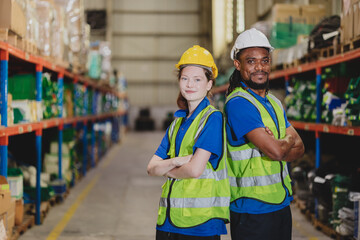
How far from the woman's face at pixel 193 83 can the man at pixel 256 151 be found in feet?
0.80

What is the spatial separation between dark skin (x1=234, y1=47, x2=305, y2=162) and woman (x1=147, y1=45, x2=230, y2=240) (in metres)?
0.24

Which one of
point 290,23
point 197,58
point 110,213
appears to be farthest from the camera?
point 290,23

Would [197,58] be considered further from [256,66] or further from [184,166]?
[184,166]

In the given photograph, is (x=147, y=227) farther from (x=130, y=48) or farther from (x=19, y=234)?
(x=130, y=48)

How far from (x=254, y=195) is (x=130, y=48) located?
2598cm

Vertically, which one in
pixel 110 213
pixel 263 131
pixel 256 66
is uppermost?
pixel 256 66

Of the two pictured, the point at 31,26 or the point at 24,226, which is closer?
the point at 24,226

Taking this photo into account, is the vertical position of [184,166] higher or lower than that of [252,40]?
lower

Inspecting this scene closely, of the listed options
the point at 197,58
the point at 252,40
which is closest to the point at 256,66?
the point at 252,40

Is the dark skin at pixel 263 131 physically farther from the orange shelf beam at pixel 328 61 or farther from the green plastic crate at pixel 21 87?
the green plastic crate at pixel 21 87

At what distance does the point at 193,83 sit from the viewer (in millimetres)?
2484

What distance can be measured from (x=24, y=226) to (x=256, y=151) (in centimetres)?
359

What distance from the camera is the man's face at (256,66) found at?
2.67 meters

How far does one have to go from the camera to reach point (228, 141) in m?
2.67
